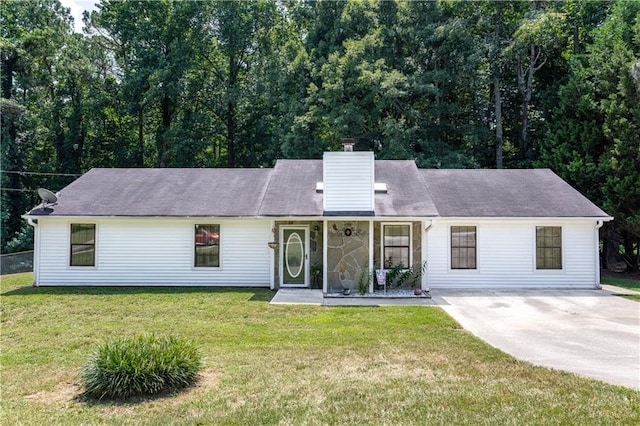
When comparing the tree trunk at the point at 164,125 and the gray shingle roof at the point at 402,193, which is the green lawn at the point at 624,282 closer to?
the gray shingle roof at the point at 402,193

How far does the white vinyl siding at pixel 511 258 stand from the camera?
13.4 metres

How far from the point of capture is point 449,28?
2270cm

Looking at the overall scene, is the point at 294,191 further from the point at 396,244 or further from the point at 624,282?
the point at 624,282

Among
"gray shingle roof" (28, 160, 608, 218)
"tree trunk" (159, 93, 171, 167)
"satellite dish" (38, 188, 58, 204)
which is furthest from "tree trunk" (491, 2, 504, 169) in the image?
"satellite dish" (38, 188, 58, 204)

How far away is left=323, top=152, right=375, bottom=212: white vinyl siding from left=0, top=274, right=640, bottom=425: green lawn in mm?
3755

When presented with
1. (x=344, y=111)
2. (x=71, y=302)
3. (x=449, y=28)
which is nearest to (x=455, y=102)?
(x=449, y=28)

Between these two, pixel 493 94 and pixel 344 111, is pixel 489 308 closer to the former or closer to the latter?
pixel 344 111

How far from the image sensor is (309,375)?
19.1 feet

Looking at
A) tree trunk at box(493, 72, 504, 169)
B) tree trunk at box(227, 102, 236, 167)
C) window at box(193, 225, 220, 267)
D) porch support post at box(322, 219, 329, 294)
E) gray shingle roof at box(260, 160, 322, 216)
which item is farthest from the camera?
tree trunk at box(227, 102, 236, 167)

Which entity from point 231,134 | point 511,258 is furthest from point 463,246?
point 231,134

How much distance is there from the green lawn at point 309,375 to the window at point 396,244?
3.16 metres

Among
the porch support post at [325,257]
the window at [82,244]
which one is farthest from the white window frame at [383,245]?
the window at [82,244]

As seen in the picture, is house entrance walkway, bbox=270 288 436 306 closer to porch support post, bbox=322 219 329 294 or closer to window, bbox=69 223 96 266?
porch support post, bbox=322 219 329 294

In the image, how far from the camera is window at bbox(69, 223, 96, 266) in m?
13.6
